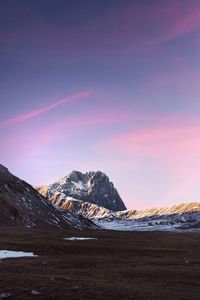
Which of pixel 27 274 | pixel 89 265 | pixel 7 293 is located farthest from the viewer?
pixel 89 265

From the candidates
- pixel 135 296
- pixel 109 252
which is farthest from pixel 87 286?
pixel 109 252

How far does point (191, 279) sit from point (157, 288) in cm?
566

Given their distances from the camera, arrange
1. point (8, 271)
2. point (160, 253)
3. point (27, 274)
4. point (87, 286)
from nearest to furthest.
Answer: point (87, 286) → point (27, 274) → point (8, 271) → point (160, 253)

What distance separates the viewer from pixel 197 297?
23781 mm

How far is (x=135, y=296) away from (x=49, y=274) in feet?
33.3

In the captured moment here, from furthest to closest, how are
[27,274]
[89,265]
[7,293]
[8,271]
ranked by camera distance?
1. [89,265]
2. [8,271]
3. [27,274]
4. [7,293]

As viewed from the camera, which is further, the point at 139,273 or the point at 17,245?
the point at 17,245

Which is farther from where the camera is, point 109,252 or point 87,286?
point 109,252

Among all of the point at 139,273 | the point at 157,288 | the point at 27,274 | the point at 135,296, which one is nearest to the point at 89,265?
the point at 139,273

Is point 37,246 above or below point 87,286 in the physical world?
above

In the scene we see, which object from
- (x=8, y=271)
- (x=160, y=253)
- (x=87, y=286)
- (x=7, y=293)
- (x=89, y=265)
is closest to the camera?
(x=7, y=293)

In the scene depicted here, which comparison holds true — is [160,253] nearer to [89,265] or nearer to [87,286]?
[89,265]

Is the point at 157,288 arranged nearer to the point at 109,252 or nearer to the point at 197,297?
the point at 197,297

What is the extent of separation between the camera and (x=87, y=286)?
25.9 metres
